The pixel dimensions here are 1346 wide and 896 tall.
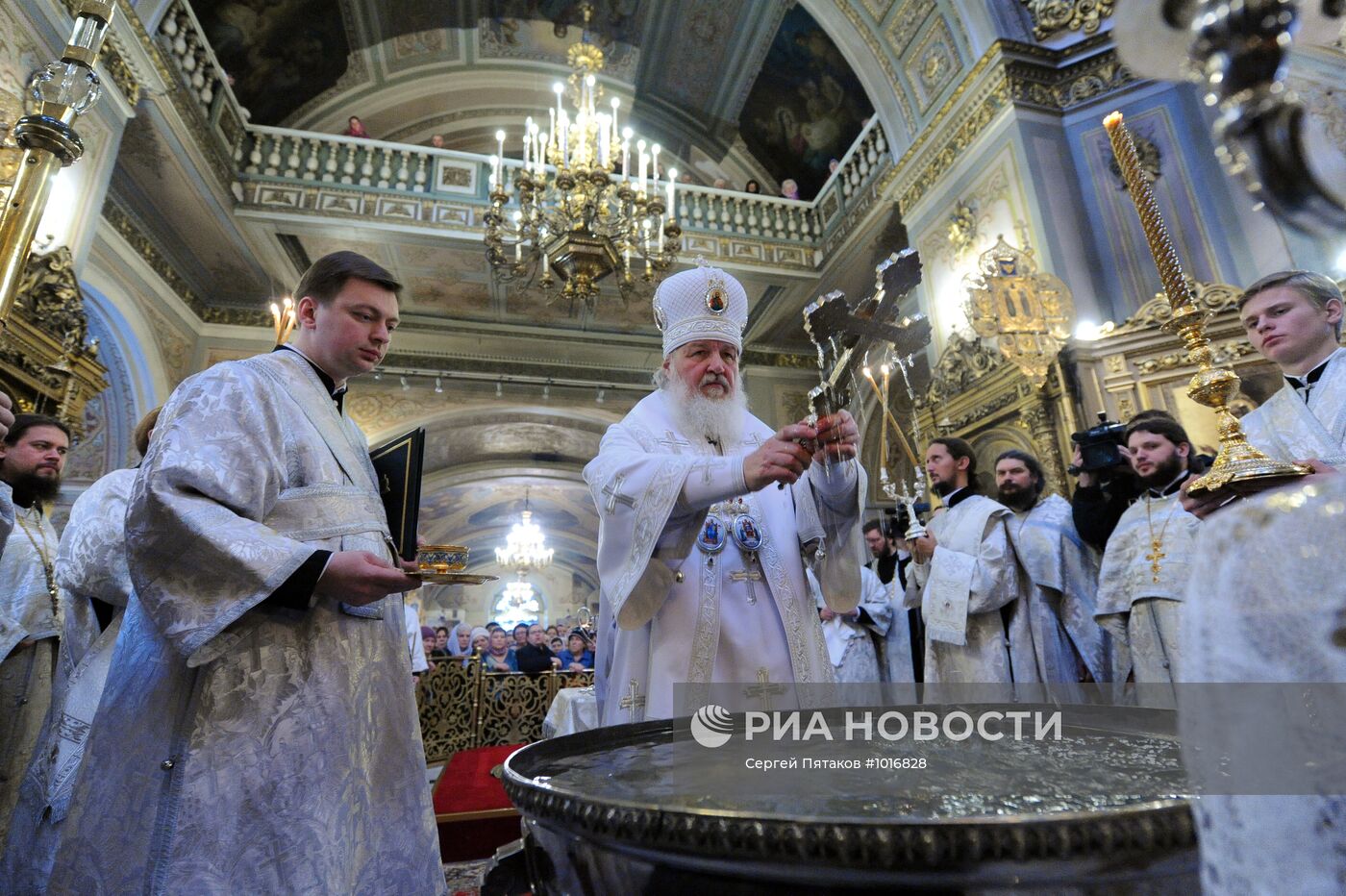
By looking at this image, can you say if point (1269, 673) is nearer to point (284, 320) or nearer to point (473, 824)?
point (284, 320)

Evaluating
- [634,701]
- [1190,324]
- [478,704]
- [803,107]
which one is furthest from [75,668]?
[803,107]

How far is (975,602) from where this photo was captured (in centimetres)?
321

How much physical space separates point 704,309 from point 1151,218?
117cm

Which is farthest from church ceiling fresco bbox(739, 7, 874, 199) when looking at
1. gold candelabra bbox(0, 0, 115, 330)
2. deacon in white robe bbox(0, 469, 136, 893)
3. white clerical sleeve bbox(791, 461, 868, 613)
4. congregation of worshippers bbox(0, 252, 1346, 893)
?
deacon in white robe bbox(0, 469, 136, 893)

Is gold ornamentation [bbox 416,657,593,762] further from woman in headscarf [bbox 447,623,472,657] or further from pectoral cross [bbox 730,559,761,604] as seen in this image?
woman in headscarf [bbox 447,623,472,657]

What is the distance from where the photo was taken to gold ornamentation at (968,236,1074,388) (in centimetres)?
474

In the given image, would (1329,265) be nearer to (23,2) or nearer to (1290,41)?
(1290,41)

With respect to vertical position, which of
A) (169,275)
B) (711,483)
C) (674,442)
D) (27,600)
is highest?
(169,275)

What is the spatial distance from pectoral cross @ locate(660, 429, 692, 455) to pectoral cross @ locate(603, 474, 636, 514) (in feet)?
1.15

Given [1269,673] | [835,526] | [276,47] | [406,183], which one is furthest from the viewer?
[276,47]

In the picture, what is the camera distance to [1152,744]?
79 centimetres

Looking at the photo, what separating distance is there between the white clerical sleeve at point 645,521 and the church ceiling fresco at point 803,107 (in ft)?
29.7

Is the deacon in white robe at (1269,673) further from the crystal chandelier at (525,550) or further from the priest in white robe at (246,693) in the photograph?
the crystal chandelier at (525,550)

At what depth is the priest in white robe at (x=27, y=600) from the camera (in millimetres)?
2365
